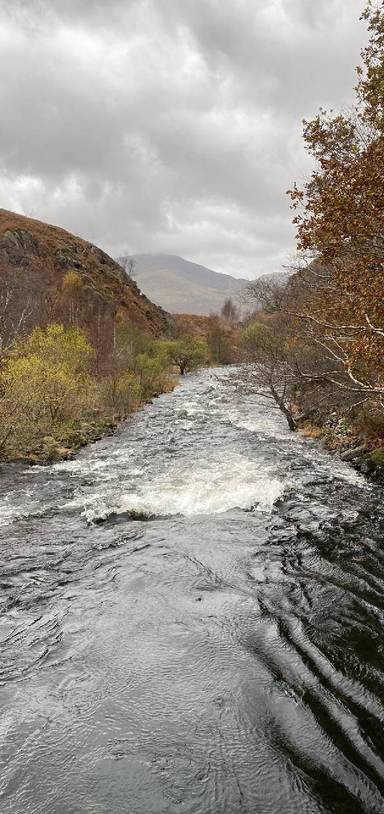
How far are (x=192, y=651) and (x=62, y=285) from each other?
221 ft

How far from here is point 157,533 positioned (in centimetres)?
1112

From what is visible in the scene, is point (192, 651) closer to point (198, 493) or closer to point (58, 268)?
point (198, 493)

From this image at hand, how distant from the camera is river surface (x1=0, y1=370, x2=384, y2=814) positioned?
457cm

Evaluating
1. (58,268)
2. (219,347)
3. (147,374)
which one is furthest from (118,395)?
(219,347)

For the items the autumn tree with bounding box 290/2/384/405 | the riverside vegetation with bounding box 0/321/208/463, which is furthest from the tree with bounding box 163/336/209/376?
the autumn tree with bounding box 290/2/384/405

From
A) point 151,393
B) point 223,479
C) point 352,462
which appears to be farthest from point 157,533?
point 151,393

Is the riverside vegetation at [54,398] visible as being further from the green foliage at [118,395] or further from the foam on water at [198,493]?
the foam on water at [198,493]

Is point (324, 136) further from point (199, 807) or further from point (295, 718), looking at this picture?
point (199, 807)

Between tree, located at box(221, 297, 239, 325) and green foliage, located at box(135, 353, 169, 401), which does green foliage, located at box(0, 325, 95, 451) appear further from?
tree, located at box(221, 297, 239, 325)

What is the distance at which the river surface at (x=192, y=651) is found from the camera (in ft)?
15.0

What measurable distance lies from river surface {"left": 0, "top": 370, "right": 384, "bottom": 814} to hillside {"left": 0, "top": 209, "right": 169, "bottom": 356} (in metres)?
17.2

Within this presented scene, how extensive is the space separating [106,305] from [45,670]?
67.6 meters

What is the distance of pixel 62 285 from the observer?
67.8m

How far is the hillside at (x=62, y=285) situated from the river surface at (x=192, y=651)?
1715 centimetres
